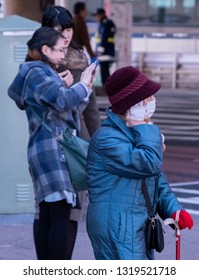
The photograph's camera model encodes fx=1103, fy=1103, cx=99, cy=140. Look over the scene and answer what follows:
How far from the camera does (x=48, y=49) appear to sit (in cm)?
673

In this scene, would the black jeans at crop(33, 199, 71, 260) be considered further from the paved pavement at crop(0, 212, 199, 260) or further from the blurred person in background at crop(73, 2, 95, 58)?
the blurred person in background at crop(73, 2, 95, 58)

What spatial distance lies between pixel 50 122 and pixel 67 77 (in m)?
0.35

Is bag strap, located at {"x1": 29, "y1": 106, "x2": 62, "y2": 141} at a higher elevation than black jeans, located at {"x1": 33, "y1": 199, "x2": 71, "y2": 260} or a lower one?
higher

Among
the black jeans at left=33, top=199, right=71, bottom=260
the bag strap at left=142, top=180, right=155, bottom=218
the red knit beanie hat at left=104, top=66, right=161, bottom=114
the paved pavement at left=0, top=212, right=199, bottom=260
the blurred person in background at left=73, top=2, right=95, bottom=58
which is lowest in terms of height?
the blurred person in background at left=73, top=2, right=95, bottom=58

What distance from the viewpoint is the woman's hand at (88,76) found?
6582 mm

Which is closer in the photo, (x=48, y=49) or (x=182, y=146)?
(x=48, y=49)

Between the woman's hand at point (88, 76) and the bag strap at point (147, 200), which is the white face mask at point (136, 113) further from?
the woman's hand at point (88, 76)

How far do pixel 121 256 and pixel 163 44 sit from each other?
104ft

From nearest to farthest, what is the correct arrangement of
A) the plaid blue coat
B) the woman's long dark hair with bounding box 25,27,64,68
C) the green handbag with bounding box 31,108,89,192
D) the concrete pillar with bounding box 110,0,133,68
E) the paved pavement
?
1. the green handbag with bounding box 31,108,89,192
2. the plaid blue coat
3. the woman's long dark hair with bounding box 25,27,64,68
4. the paved pavement
5. the concrete pillar with bounding box 110,0,133,68

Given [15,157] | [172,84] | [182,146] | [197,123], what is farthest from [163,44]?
[15,157]

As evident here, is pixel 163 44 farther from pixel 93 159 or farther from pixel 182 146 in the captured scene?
pixel 93 159

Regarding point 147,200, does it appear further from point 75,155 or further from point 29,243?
point 29,243

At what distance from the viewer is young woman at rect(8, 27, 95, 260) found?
652cm

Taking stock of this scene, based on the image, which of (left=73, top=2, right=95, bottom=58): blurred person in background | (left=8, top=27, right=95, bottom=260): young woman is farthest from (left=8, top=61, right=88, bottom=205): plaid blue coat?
(left=73, top=2, right=95, bottom=58): blurred person in background
